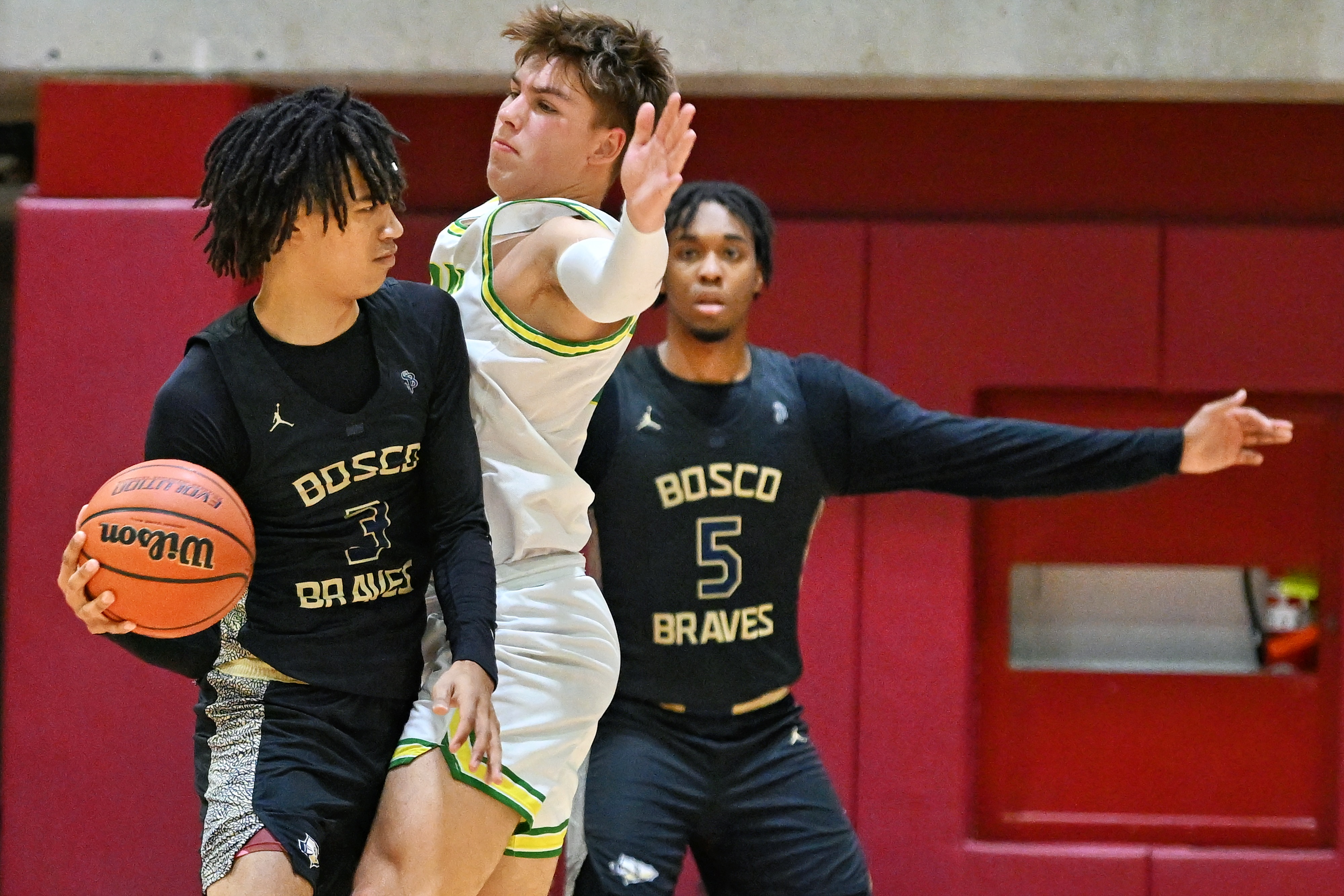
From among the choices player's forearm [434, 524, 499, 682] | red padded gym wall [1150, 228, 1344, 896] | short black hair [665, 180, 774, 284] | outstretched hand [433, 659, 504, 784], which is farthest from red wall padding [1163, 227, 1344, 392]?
outstretched hand [433, 659, 504, 784]

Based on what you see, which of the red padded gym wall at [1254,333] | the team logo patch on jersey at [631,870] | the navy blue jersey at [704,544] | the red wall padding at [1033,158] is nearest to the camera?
the team logo patch on jersey at [631,870]

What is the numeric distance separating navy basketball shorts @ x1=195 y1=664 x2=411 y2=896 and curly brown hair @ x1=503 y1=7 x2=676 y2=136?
3.59 feet

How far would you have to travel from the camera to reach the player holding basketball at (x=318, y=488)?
2.41 metres

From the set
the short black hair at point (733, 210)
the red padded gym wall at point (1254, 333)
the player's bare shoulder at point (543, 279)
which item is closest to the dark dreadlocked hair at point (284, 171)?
the player's bare shoulder at point (543, 279)

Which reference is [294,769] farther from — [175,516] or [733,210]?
[733,210]

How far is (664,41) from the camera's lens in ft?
13.8

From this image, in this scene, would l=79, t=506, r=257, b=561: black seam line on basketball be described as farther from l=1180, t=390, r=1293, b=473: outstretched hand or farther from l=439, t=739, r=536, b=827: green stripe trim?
l=1180, t=390, r=1293, b=473: outstretched hand

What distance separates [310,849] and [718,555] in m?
1.52

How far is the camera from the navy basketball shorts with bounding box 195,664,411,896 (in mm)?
2375

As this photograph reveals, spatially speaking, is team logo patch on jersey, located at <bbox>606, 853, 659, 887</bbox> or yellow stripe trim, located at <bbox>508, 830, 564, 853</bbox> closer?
yellow stripe trim, located at <bbox>508, 830, 564, 853</bbox>

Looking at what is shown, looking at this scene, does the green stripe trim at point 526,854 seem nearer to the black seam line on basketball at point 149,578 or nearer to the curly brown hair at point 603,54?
the black seam line on basketball at point 149,578

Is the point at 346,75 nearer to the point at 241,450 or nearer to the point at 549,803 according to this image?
the point at 241,450

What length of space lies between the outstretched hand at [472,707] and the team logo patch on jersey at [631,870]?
3.46 feet

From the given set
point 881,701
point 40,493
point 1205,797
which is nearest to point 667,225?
point 881,701
